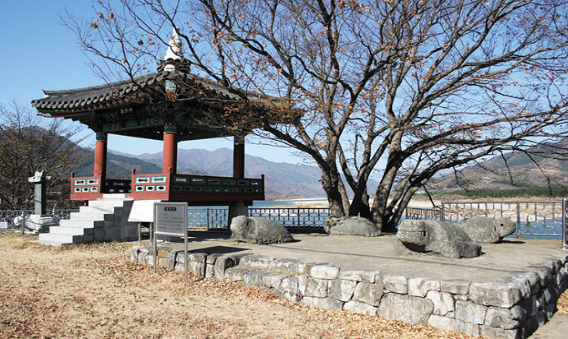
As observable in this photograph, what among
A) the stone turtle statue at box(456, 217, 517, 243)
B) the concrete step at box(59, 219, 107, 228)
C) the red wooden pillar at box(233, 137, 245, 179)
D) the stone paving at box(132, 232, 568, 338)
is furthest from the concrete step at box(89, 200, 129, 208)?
the stone turtle statue at box(456, 217, 517, 243)

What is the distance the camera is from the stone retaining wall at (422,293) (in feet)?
16.4

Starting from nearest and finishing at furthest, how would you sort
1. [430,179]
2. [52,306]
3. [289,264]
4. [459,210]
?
1. [52,306]
2. [289,264]
3. [459,210]
4. [430,179]

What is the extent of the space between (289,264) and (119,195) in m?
8.85

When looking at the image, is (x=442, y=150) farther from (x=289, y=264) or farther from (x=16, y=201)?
(x=16, y=201)

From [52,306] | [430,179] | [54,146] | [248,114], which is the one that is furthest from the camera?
[54,146]

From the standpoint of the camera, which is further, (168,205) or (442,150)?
(442,150)

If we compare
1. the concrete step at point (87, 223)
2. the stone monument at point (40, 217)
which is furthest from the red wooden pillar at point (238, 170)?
the stone monument at point (40, 217)

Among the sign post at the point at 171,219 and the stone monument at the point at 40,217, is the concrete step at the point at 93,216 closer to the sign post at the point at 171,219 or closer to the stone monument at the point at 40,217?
the stone monument at the point at 40,217

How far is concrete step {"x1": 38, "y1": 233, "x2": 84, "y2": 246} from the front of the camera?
1151cm

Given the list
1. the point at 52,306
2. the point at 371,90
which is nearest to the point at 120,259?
the point at 52,306

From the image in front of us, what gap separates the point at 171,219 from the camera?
26.6 feet

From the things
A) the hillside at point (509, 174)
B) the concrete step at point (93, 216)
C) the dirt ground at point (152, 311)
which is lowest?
the dirt ground at point (152, 311)

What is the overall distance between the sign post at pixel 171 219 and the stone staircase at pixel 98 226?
15.0ft

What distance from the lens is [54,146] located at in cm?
2177
